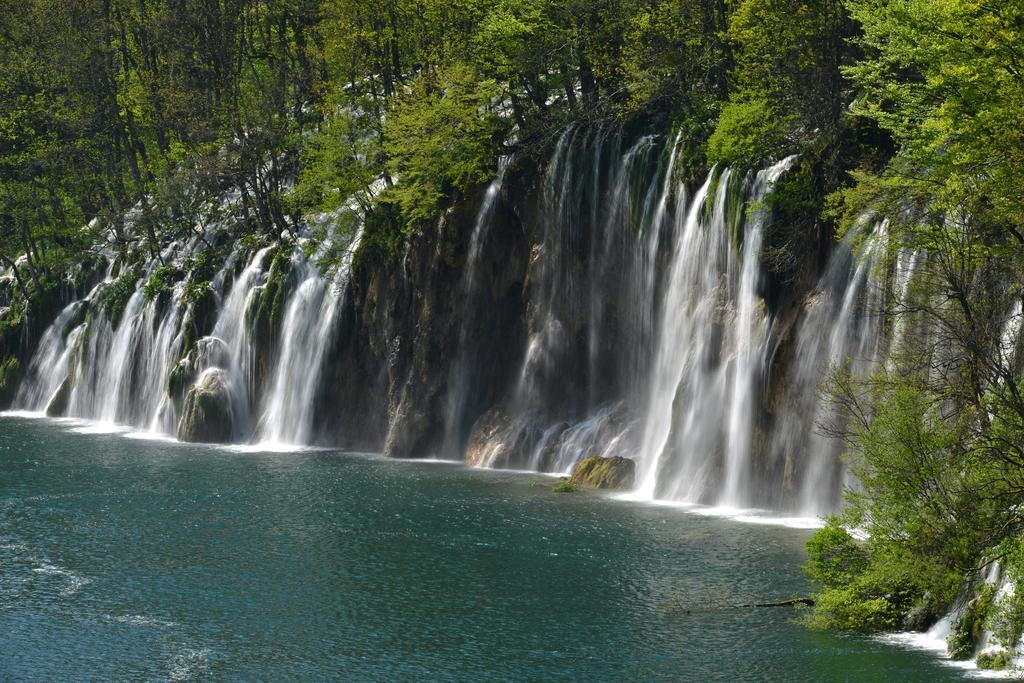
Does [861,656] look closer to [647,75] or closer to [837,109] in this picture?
[837,109]

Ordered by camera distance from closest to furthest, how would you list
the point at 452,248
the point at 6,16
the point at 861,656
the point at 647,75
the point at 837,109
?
1. the point at 861,656
2. the point at 837,109
3. the point at 647,75
4. the point at 452,248
5. the point at 6,16

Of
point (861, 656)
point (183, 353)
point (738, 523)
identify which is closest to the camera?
point (861, 656)

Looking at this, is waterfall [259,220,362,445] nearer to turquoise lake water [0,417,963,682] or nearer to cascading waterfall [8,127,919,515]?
cascading waterfall [8,127,919,515]

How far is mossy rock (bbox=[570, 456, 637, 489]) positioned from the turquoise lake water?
5.14ft

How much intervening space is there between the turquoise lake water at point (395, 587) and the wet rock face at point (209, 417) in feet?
40.3

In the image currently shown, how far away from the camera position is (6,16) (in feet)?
321

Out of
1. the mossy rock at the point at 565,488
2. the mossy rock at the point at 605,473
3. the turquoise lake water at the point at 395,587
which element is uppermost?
the mossy rock at the point at 605,473

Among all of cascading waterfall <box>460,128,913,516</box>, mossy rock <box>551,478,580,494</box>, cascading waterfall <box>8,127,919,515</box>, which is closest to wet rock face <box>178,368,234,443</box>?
cascading waterfall <box>8,127,919,515</box>

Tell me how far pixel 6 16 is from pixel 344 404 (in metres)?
56.6

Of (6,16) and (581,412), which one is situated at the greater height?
(6,16)

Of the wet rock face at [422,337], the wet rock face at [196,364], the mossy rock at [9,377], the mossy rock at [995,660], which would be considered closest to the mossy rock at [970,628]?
the mossy rock at [995,660]

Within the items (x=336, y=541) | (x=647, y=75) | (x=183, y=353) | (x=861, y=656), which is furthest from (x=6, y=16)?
(x=861, y=656)

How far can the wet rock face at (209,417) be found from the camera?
61719 millimetres

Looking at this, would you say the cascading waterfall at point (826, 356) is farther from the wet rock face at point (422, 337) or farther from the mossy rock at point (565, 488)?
the wet rock face at point (422, 337)
